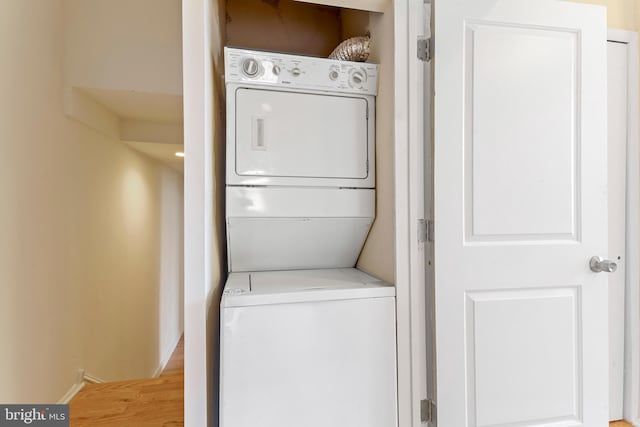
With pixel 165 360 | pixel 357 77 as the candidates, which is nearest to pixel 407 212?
pixel 357 77

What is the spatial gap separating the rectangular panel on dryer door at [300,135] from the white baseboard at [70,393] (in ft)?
7.29

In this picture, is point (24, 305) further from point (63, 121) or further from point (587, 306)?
point (587, 306)

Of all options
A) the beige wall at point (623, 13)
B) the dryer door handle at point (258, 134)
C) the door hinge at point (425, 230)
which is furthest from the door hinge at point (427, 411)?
the beige wall at point (623, 13)

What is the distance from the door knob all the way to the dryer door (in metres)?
1.09

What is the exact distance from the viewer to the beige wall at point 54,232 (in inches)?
70.5

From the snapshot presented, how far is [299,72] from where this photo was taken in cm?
136

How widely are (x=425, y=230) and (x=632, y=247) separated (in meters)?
1.44

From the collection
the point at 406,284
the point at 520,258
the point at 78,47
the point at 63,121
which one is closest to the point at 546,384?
the point at 520,258

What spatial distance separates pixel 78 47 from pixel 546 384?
11.4 feet

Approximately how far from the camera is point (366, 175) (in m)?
1.46

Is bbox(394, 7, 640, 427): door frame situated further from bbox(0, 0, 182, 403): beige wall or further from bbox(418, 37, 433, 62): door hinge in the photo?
bbox(0, 0, 182, 403): beige wall

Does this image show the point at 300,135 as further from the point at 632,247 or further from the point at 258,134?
the point at 632,247

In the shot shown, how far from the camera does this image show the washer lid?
113 centimetres

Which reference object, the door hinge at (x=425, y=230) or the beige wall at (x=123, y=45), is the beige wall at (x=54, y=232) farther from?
the door hinge at (x=425, y=230)
